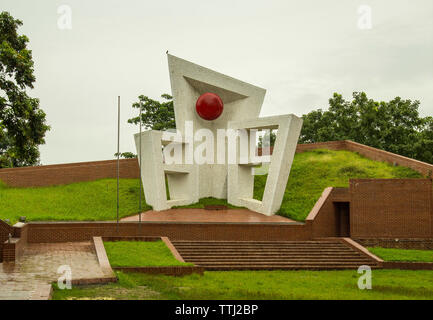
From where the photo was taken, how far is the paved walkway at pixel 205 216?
18500 mm

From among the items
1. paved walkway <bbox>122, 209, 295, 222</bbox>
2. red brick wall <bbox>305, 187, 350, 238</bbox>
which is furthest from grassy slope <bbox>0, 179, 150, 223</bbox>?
red brick wall <bbox>305, 187, 350, 238</bbox>

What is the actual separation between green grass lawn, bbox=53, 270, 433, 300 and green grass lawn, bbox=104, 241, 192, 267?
74 centimetres

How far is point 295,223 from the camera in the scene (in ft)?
60.4

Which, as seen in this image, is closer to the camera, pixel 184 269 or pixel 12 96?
pixel 12 96

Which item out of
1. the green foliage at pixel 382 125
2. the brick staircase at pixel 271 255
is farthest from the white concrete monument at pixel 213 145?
the green foliage at pixel 382 125

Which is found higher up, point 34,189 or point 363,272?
point 34,189

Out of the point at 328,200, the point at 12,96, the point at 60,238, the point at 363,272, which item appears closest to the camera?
the point at 12,96

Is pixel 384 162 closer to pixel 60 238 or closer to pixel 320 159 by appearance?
pixel 320 159

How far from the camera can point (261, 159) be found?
20531 millimetres

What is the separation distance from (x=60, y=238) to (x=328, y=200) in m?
9.29

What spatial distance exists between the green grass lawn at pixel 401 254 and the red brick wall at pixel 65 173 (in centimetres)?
1340
